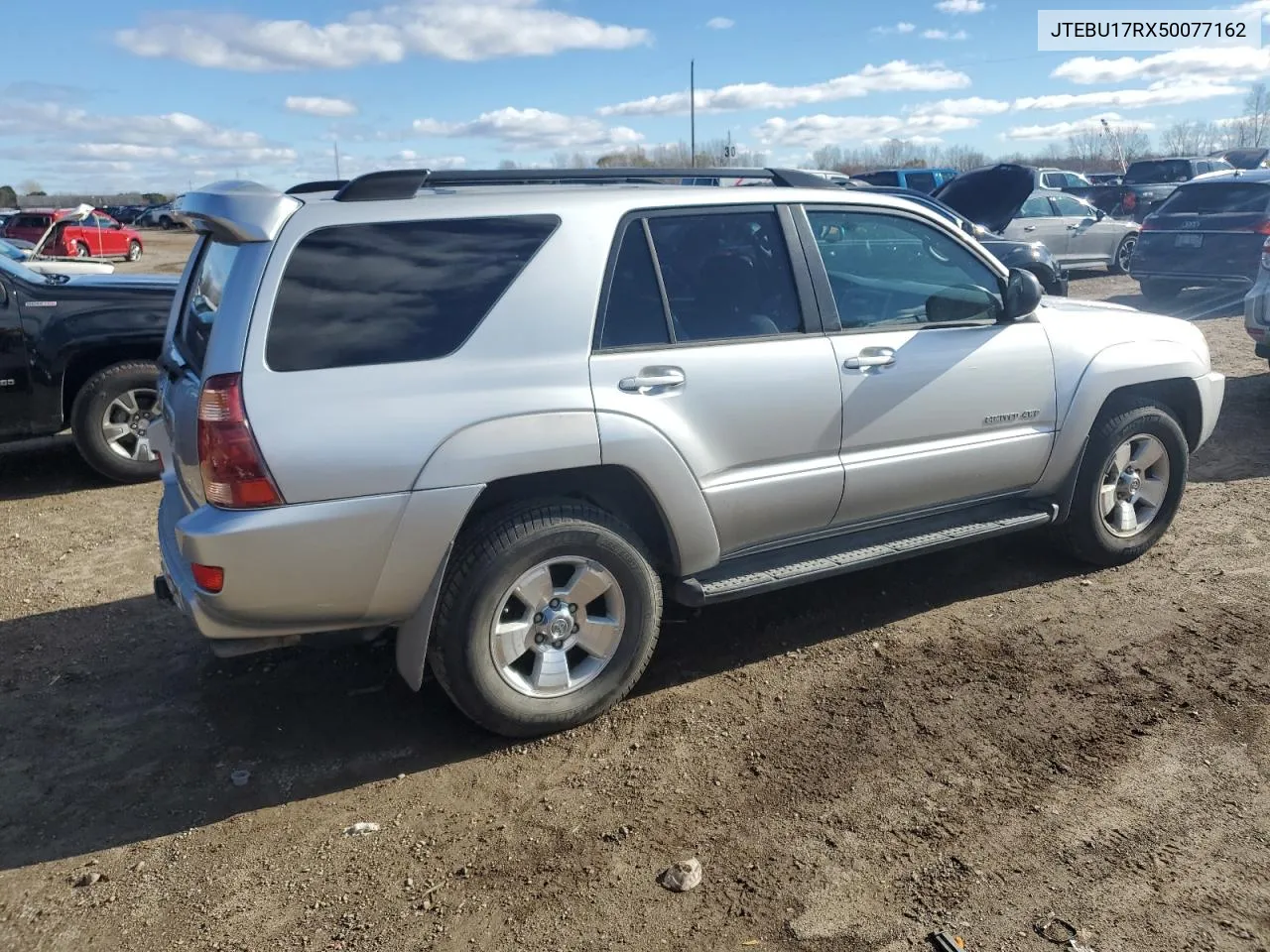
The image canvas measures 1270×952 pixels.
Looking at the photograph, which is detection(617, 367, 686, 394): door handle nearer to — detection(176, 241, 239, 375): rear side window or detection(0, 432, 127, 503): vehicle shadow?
detection(176, 241, 239, 375): rear side window

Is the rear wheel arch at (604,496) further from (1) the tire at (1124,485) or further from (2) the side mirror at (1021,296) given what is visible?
(1) the tire at (1124,485)

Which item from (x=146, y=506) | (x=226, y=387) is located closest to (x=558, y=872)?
(x=226, y=387)

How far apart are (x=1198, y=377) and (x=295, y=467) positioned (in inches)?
170

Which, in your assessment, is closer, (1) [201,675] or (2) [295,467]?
(2) [295,467]

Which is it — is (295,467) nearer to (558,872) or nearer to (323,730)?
(323,730)

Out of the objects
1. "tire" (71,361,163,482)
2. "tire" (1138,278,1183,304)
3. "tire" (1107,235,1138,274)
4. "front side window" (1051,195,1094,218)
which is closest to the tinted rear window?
"tire" (1138,278,1183,304)

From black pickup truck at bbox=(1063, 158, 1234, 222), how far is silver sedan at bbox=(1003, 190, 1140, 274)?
2.50m

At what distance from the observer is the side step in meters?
3.77

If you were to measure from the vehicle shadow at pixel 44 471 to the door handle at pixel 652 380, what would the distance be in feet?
16.1

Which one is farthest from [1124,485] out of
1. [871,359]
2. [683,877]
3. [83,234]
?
[83,234]

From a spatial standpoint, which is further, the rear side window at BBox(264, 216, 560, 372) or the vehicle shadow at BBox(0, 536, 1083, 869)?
the vehicle shadow at BBox(0, 536, 1083, 869)

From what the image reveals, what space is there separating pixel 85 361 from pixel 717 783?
5.53 m

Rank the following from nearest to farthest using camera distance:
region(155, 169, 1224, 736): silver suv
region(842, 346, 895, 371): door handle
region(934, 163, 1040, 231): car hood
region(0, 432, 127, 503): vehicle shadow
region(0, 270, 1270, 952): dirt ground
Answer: region(0, 270, 1270, 952): dirt ground
region(155, 169, 1224, 736): silver suv
region(842, 346, 895, 371): door handle
region(0, 432, 127, 503): vehicle shadow
region(934, 163, 1040, 231): car hood

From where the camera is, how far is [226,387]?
2.99 metres
